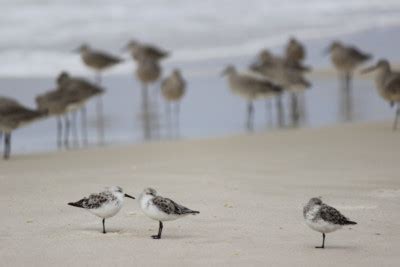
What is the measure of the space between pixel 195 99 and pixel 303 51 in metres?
3.51

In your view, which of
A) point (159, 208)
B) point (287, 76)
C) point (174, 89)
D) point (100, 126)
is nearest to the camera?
point (159, 208)

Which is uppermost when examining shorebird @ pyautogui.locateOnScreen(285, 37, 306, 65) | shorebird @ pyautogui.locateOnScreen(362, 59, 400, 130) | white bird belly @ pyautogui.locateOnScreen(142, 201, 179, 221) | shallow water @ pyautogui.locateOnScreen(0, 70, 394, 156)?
shorebird @ pyautogui.locateOnScreen(285, 37, 306, 65)

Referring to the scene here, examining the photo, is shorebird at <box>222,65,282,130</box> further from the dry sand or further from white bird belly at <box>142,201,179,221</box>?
white bird belly at <box>142,201,179,221</box>

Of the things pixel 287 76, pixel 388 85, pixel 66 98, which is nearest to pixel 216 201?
pixel 388 85

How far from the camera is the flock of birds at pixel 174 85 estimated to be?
548 inches

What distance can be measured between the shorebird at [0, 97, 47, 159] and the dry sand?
0.58m

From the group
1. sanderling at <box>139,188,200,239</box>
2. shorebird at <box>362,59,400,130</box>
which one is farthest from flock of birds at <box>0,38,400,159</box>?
sanderling at <box>139,188,200,239</box>

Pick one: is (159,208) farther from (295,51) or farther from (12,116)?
(295,51)

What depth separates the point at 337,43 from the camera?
2280 centimetres

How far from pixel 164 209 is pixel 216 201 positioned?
5.52ft

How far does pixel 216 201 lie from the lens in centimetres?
746

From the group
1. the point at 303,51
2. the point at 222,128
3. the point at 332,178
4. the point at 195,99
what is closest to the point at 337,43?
the point at 303,51

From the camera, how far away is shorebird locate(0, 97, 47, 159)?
11898 mm

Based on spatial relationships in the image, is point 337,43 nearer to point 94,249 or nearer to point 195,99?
point 195,99
